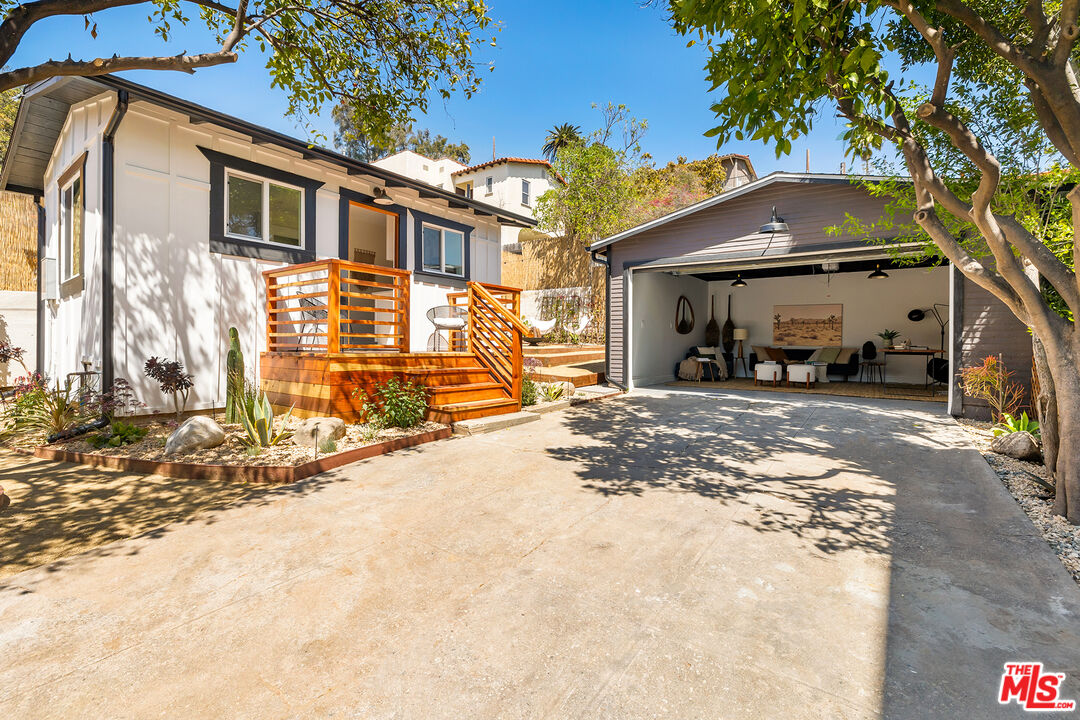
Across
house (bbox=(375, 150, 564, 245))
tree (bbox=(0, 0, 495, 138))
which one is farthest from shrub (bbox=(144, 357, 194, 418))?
house (bbox=(375, 150, 564, 245))

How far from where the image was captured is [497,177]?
23.9m

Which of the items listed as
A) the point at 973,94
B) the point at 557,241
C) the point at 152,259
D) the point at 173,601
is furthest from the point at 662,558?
the point at 557,241

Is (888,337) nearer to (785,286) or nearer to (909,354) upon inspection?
(909,354)

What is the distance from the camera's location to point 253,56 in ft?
17.5

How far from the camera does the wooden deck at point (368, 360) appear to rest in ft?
18.6

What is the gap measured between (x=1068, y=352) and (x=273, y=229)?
8.56m

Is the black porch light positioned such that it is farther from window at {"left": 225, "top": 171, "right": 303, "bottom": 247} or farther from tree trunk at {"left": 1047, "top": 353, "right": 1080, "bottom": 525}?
window at {"left": 225, "top": 171, "right": 303, "bottom": 247}

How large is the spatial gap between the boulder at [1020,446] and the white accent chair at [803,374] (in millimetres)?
5890

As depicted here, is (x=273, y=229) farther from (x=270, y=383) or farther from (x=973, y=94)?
(x=973, y=94)

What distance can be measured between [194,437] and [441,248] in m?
6.02

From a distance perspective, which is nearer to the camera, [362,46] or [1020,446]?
[1020,446]

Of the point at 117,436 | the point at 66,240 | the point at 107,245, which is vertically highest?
the point at 66,240

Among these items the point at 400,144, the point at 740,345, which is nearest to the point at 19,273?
the point at 740,345

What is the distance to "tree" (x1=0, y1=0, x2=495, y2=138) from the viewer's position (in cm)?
506
